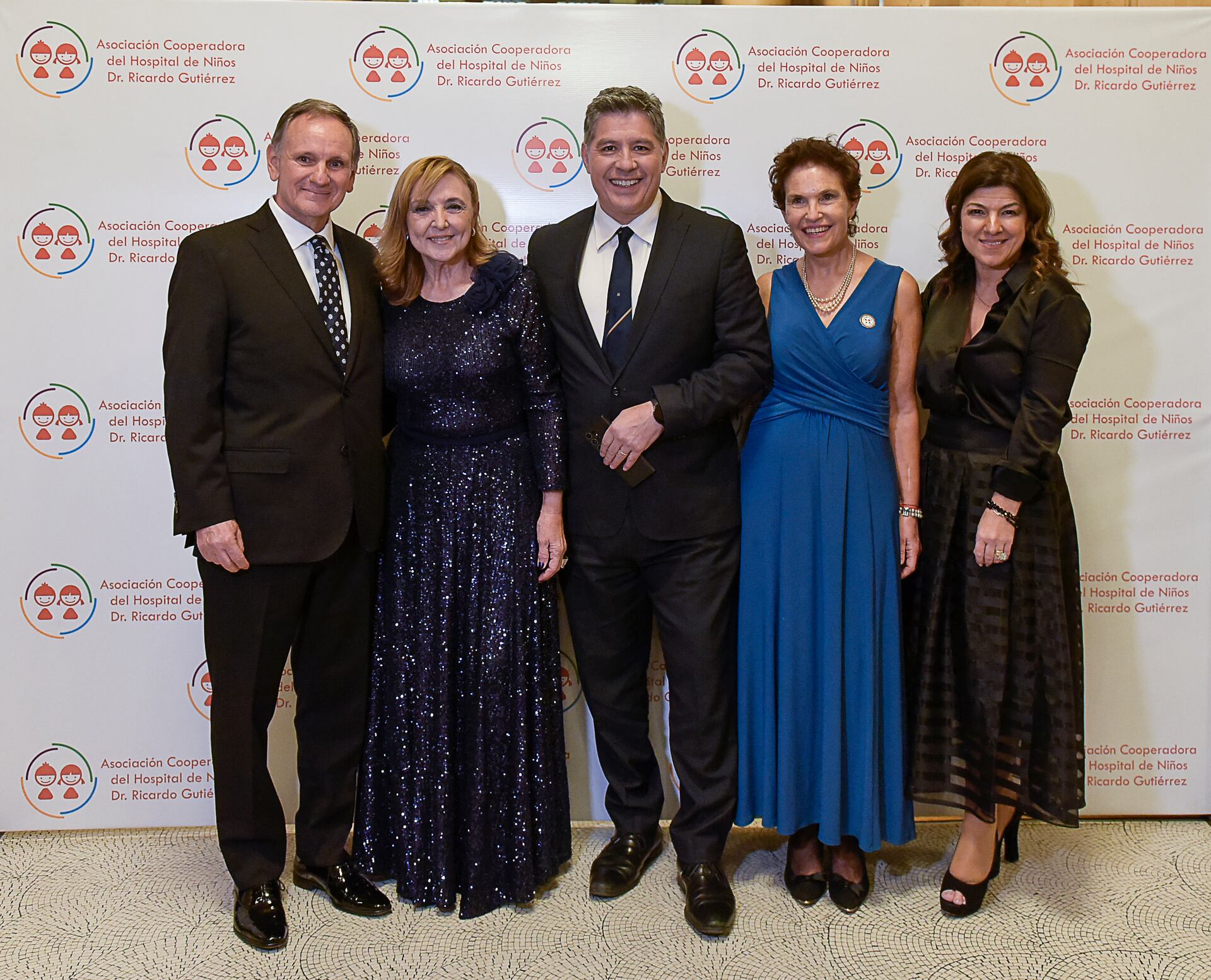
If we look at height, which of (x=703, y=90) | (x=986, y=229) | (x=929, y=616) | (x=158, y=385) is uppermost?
(x=703, y=90)

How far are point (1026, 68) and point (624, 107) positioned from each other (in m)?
1.25

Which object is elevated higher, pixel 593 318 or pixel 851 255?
pixel 851 255

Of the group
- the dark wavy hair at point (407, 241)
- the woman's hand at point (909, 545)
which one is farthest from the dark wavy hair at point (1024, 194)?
the dark wavy hair at point (407, 241)

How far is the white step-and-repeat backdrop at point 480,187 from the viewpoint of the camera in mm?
2561

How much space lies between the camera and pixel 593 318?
7.32 feet

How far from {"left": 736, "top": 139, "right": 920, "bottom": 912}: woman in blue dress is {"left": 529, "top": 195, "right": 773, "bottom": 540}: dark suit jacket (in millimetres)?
109

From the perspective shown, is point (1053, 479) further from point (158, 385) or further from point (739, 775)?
point (158, 385)

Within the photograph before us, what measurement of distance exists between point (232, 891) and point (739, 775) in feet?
4.46

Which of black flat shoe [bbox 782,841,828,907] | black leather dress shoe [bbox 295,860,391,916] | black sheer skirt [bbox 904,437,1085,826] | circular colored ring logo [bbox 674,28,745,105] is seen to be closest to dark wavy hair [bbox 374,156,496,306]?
circular colored ring logo [bbox 674,28,745,105]

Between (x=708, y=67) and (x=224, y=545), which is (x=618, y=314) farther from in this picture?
(x=224, y=545)

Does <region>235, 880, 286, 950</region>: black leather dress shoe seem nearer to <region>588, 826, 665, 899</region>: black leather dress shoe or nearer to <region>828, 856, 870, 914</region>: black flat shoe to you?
<region>588, 826, 665, 899</region>: black leather dress shoe

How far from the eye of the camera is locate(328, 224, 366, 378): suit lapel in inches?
83.6

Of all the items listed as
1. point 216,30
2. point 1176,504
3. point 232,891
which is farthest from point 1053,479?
point 216,30

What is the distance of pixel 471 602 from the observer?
7.19 feet
